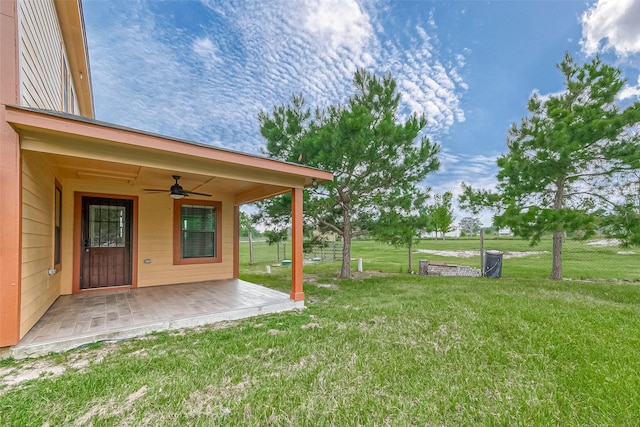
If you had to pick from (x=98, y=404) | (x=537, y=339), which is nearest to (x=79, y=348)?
(x=98, y=404)

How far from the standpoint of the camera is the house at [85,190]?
8.64 feet

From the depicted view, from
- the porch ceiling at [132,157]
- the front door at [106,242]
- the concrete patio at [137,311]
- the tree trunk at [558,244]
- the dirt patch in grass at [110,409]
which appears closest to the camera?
the dirt patch in grass at [110,409]

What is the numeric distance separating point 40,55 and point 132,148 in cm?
192

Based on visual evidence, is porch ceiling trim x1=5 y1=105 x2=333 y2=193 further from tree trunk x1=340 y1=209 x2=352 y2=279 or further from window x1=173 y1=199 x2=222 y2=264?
tree trunk x1=340 y1=209 x2=352 y2=279

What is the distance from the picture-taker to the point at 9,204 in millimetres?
2551

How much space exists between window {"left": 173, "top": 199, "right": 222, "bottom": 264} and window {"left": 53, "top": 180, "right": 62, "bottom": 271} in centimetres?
186

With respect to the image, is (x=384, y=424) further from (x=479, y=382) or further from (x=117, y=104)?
(x=117, y=104)

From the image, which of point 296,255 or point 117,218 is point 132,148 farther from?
point 117,218

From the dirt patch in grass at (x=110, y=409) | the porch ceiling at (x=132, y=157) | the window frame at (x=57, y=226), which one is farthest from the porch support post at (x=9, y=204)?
the window frame at (x=57, y=226)

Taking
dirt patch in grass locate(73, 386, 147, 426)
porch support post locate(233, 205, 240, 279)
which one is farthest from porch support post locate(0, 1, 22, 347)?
porch support post locate(233, 205, 240, 279)

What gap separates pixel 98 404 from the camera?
6.31 ft

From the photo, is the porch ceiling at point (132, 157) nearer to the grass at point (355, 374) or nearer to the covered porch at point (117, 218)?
the covered porch at point (117, 218)

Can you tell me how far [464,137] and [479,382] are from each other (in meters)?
18.8

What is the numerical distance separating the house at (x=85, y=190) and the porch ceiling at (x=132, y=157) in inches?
0.5
